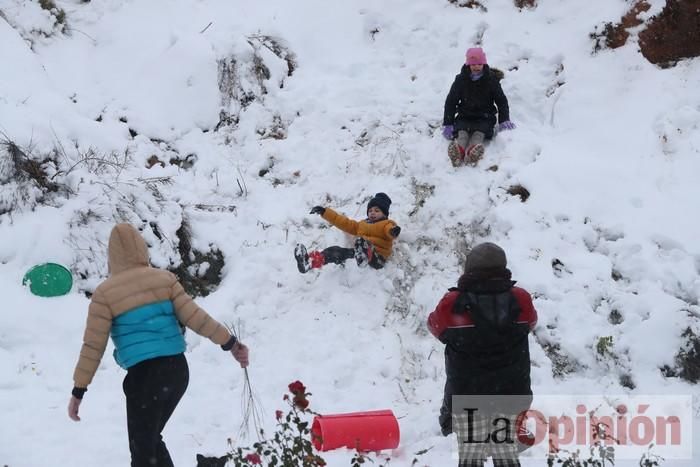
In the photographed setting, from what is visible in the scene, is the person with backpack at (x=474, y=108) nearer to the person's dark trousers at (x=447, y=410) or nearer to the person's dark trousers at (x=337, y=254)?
the person's dark trousers at (x=337, y=254)

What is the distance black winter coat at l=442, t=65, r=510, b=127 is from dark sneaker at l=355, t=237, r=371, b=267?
7.38 feet

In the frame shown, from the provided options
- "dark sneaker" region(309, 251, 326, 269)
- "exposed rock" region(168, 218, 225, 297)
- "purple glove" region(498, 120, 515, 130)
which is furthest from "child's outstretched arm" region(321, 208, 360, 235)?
"purple glove" region(498, 120, 515, 130)

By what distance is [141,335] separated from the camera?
3883 millimetres

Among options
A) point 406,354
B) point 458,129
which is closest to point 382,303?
point 406,354

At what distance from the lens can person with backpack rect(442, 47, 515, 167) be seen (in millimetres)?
8172

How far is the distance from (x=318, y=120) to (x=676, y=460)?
243 inches

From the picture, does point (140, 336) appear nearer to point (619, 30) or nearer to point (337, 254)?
point (337, 254)

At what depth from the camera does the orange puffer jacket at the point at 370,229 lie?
7.08m

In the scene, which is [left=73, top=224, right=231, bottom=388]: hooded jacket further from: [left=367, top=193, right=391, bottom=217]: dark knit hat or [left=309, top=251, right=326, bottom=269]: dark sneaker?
[left=367, top=193, right=391, bottom=217]: dark knit hat

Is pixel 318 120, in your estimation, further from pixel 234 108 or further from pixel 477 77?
pixel 477 77

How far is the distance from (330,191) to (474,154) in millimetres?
1855

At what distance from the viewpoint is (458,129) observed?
326 inches

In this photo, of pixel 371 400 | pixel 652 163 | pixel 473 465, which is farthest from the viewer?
pixel 652 163

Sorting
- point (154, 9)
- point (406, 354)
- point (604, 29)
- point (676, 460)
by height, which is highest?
point (154, 9)
